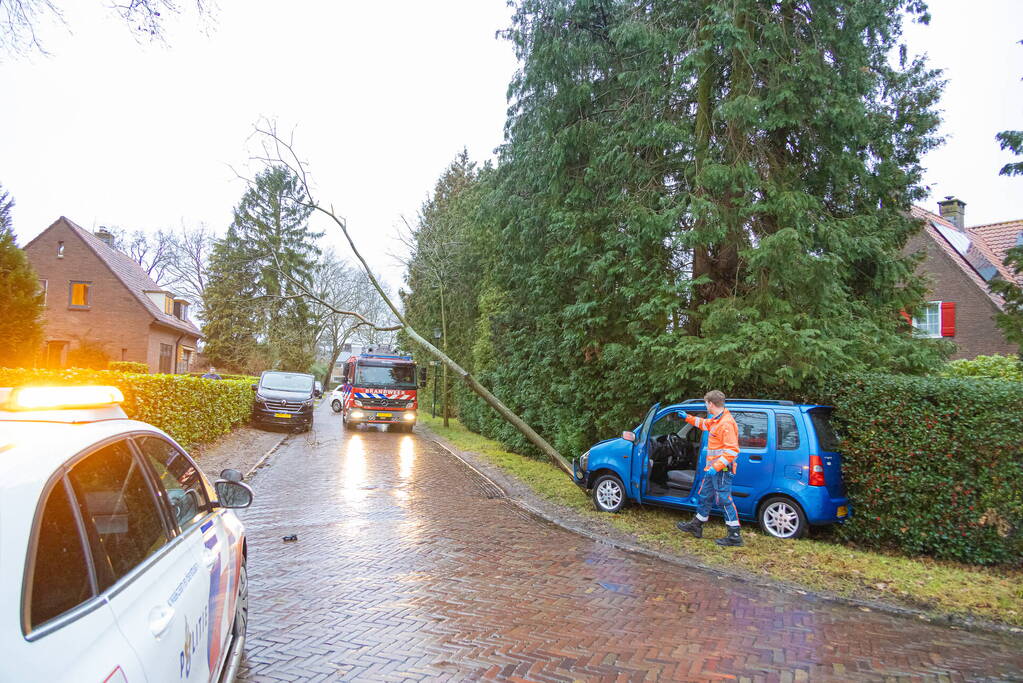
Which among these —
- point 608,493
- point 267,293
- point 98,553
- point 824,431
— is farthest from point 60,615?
point 267,293

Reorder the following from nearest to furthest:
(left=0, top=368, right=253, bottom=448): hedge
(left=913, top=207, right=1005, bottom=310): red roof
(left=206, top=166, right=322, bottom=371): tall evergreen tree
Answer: (left=0, top=368, right=253, bottom=448): hedge < (left=913, top=207, right=1005, bottom=310): red roof < (left=206, top=166, right=322, bottom=371): tall evergreen tree

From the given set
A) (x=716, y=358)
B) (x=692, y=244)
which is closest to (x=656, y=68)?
(x=692, y=244)

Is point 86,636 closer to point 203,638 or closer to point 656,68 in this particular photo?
point 203,638

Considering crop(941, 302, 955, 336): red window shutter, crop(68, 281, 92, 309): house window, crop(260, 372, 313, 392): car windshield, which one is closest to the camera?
crop(260, 372, 313, 392): car windshield

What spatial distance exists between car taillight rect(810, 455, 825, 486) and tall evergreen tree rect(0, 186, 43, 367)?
1730 cm

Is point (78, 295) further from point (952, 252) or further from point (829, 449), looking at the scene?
point (952, 252)

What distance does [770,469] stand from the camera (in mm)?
7938

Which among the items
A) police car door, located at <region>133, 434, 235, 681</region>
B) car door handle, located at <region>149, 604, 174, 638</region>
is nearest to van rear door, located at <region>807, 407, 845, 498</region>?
police car door, located at <region>133, 434, 235, 681</region>

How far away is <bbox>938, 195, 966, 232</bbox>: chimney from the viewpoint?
100ft

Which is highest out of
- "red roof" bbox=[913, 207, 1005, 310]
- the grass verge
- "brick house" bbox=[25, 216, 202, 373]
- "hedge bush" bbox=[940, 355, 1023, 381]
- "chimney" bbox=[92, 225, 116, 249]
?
"chimney" bbox=[92, 225, 116, 249]

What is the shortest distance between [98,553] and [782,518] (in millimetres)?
7587

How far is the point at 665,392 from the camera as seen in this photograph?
34.7ft

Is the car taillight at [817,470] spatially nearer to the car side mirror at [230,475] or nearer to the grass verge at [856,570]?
the grass verge at [856,570]

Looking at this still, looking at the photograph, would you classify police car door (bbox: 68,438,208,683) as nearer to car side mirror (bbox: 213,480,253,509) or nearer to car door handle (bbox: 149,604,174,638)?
car door handle (bbox: 149,604,174,638)
